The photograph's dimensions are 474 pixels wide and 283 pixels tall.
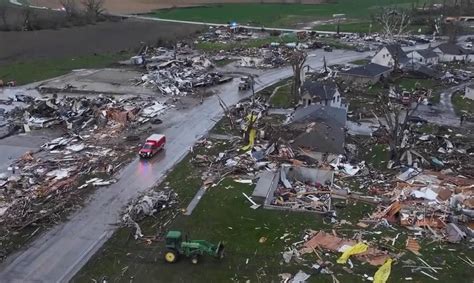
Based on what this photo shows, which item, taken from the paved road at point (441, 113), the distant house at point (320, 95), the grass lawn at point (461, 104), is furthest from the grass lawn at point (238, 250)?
the grass lawn at point (461, 104)

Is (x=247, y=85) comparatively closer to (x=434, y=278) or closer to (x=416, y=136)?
(x=416, y=136)

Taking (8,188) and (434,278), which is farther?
(8,188)

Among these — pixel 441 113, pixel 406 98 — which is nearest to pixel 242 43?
pixel 406 98

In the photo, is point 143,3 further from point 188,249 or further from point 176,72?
point 188,249

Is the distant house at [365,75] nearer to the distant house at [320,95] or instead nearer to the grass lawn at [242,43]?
the distant house at [320,95]

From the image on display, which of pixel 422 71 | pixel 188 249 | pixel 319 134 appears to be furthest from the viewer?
pixel 422 71

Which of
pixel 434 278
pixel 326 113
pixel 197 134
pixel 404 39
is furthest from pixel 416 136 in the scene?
pixel 404 39

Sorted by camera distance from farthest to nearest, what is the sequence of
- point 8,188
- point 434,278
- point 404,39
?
point 404,39 < point 8,188 < point 434,278
